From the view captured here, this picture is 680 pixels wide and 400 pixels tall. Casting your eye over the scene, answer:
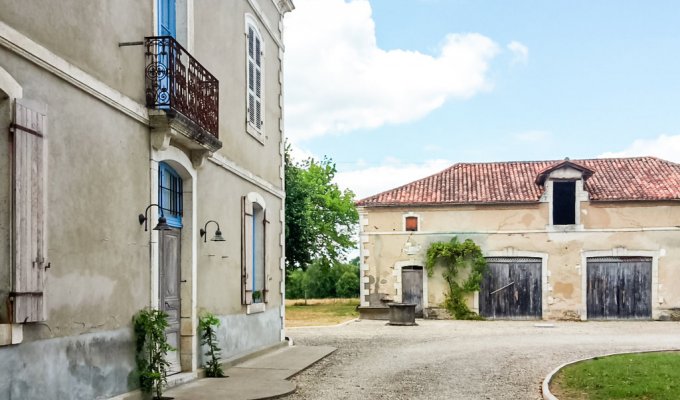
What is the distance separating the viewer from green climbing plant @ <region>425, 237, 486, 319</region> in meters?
26.0

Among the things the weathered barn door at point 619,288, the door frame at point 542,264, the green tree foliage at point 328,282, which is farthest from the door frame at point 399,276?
the green tree foliage at point 328,282

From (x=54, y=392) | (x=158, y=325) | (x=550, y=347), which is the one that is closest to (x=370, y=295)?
(x=550, y=347)

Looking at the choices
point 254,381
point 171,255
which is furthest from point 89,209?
point 254,381

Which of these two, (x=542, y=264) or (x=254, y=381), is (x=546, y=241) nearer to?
(x=542, y=264)

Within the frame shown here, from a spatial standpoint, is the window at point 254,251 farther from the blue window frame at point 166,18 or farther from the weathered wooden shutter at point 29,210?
the weathered wooden shutter at point 29,210

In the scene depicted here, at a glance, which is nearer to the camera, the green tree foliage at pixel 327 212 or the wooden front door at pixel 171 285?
the wooden front door at pixel 171 285

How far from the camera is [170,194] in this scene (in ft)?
31.8

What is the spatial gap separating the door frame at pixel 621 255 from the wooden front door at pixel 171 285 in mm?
18726

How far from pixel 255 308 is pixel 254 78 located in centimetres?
405

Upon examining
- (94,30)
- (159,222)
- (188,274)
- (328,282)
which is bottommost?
(328,282)

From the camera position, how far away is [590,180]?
88.0ft

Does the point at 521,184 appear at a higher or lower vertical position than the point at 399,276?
higher

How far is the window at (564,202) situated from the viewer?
1027 inches

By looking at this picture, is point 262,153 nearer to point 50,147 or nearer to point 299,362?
point 299,362
